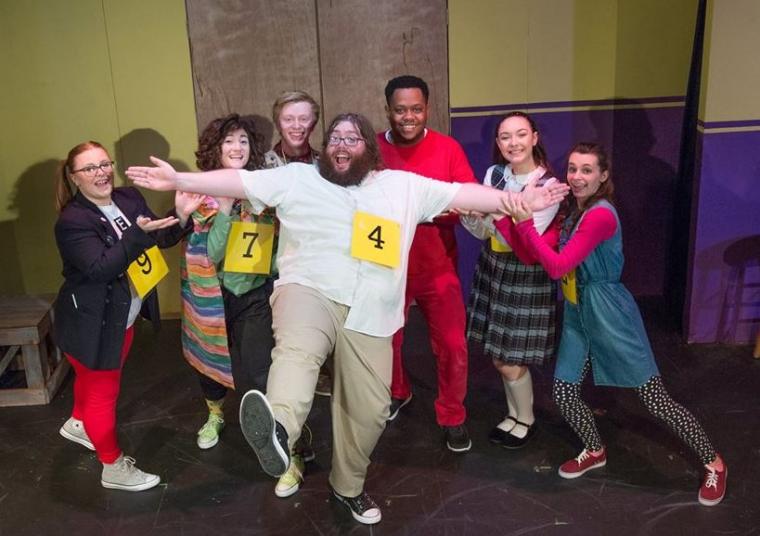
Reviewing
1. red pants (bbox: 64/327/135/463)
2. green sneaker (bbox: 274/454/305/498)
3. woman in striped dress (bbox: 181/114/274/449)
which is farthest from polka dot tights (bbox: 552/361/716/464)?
red pants (bbox: 64/327/135/463)

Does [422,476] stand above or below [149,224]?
below

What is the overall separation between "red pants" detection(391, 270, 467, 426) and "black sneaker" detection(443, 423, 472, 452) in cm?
4

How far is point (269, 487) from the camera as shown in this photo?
10.9 ft

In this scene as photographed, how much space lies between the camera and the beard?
2.89m

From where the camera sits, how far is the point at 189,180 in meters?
2.88

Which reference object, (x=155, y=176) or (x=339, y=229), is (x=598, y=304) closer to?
(x=339, y=229)

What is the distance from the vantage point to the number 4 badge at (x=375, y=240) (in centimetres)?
282

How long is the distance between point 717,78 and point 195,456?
3.04m

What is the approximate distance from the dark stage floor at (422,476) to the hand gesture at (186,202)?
1.08m

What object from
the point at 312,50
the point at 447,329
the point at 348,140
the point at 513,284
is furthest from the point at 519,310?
the point at 312,50

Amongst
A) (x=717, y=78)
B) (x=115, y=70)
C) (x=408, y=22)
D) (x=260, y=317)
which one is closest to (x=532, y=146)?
(x=260, y=317)

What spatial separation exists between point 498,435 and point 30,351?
2.26 meters

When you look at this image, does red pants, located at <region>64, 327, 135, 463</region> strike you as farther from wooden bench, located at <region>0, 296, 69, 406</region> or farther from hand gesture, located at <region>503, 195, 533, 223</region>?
hand gesture, located at <region>503, 195, 533, 223</region>

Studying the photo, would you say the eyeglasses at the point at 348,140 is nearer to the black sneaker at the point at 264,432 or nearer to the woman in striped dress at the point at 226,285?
the woman in striped dress at the point at 226,285
